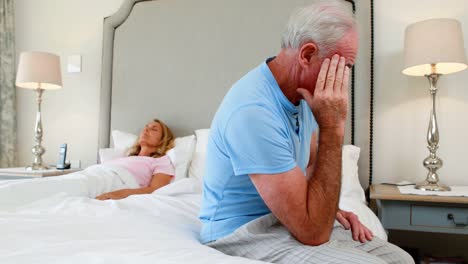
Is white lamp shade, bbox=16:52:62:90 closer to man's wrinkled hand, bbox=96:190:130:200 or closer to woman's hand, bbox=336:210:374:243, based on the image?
man's wrinkled hand, bbox=96:190:130:200

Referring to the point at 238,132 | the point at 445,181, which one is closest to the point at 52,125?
the point at 238,132

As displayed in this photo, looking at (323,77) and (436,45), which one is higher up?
(436,45)

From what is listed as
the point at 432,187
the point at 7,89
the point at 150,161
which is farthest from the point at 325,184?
the point at 7,89

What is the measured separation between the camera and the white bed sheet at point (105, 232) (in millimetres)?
769

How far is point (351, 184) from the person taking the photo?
5.90 ft

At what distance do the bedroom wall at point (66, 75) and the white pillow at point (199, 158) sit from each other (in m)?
1.14

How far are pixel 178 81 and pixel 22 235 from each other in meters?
1.69

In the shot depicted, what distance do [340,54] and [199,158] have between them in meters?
1.35

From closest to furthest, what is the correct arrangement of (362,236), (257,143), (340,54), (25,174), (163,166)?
(257,143) < (340,54) < (362,236) < (163,166) < (25,174)

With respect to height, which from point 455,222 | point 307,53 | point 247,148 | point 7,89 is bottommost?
point 455,222

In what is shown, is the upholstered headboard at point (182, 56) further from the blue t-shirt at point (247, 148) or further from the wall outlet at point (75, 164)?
the blue t-shirt at point (247, 148)

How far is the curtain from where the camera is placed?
3.01m

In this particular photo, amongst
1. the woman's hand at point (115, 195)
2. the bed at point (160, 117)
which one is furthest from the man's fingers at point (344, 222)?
the woman's hand at point (115, 195)

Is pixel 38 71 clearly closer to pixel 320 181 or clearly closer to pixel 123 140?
pixel 123 140
